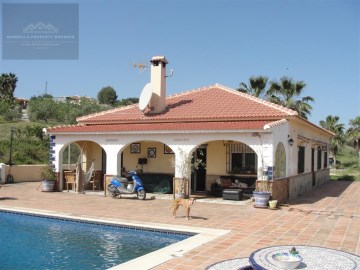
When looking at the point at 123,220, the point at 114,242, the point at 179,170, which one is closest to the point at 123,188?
the point at 179,170

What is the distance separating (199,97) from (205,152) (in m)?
3.89

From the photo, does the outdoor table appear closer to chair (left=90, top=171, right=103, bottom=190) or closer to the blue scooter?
the blue scooter

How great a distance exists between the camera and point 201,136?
51.8ft

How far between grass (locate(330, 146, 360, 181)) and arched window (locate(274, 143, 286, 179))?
1833cm

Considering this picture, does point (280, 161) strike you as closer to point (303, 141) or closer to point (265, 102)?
point (265, 102)

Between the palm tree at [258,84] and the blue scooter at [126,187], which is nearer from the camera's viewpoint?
the blue scooter at [126,187]

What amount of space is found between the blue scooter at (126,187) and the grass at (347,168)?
73.1 feet

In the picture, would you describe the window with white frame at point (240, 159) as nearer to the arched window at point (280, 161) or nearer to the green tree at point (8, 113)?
the arched window at point (280, 161)

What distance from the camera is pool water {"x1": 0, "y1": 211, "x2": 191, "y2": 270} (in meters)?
7.95

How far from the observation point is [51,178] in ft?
60.6

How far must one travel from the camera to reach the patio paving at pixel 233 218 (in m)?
8.08

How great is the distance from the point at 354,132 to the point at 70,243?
45.2 meters

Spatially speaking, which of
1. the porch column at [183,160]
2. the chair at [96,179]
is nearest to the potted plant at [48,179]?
the chair at [96,179]

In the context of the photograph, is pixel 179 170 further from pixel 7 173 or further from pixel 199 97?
pixel 7 173
